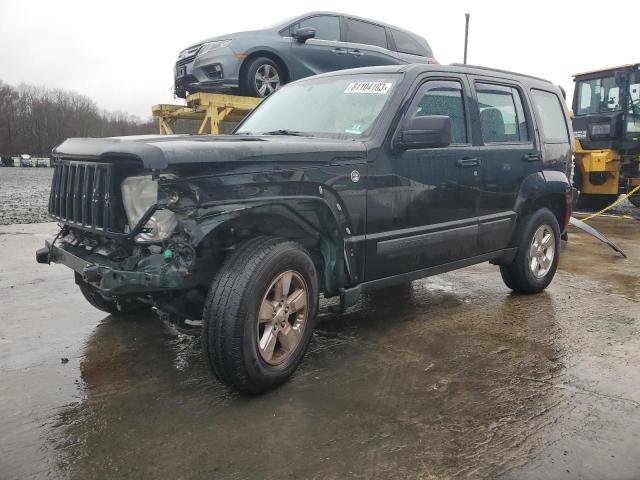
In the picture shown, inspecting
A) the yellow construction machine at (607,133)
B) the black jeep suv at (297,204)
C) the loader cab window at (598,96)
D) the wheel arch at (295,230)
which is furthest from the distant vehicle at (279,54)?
the loader cab window at (598,96)

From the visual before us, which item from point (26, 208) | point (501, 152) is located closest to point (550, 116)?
point (501, 152)

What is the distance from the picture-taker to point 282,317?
3.00 meters

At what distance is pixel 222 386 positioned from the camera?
307cm

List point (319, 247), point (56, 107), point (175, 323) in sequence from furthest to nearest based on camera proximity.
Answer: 1. point (56, 107)
2. point (319, 247)
3. point (175, 323)

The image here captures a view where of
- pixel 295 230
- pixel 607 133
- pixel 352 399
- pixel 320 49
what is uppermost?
pixel 320 49

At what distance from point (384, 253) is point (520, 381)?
1101 mm

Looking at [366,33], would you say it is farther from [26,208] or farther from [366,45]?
[26,208]

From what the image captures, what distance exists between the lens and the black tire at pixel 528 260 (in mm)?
4832

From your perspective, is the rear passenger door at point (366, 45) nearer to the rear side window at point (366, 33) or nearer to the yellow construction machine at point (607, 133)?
the rear side window at point (366, 33)

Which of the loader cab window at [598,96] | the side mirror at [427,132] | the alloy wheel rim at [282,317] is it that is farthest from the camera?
the loader cab window at [598,96]

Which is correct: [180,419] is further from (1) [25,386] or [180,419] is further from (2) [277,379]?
(1) [25,386]

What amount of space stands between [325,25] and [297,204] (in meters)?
6.32

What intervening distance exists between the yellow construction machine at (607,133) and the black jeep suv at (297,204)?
Result: 8.56 meters

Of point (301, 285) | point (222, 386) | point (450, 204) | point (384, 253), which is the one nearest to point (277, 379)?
point (222, 386)
